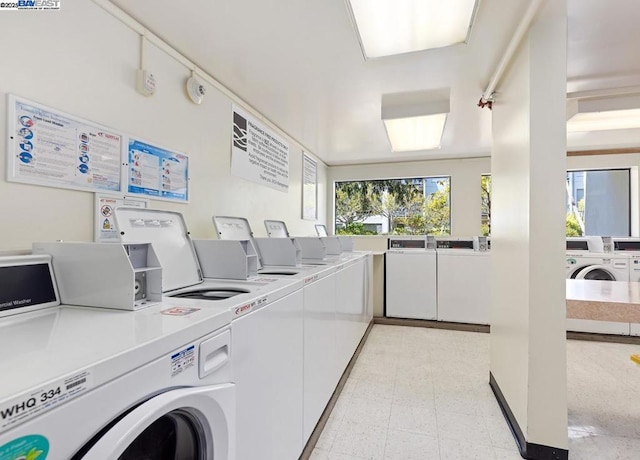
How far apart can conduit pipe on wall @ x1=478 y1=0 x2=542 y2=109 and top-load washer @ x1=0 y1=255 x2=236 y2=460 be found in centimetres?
203

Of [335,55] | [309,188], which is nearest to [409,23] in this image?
[335,55]

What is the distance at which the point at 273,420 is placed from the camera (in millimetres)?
1269

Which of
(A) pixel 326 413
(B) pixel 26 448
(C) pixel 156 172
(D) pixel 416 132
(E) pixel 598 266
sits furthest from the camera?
(E) pixel 598 266

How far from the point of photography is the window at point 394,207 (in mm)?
5230

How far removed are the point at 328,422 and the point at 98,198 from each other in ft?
6.28

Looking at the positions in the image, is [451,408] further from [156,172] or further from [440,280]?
[156,172]

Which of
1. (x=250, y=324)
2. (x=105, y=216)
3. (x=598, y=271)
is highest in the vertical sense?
(x=105, y=216)

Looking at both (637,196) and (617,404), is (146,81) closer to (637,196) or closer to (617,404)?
(617,404)

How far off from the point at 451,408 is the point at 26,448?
2435mm

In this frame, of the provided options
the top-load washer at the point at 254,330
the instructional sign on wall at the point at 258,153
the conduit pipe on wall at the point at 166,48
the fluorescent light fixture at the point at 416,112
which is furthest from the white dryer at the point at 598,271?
the conduit pipe on wall at the point at 166,48

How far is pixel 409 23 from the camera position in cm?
173

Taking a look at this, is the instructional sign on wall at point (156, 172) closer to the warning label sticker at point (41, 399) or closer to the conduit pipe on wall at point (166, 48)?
the conduit pipe on wall at point (166, 48)

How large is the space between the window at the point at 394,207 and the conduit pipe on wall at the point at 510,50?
267 centimetres

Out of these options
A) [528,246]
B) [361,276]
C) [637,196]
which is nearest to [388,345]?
[361,276]
